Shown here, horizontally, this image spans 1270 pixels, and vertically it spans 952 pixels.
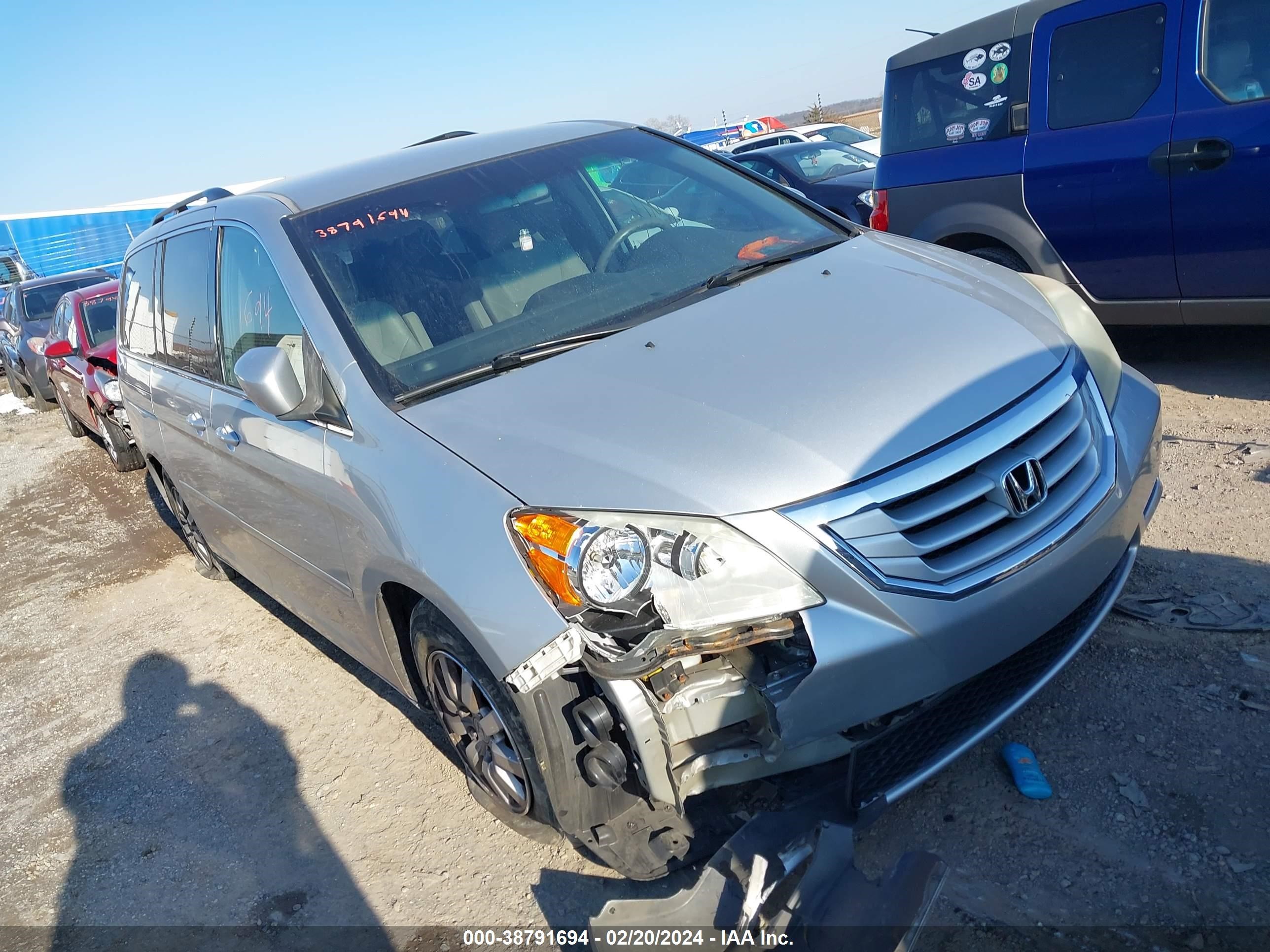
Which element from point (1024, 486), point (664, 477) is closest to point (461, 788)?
point (664, 477)

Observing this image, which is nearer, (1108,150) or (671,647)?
(671,647)

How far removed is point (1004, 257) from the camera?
5578 mm

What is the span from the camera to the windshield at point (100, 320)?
9023 millimetres

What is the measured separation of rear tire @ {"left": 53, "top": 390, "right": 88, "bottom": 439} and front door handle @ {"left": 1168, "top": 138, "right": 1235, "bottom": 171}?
10489 mm

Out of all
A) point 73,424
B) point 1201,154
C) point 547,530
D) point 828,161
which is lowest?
point 73,424

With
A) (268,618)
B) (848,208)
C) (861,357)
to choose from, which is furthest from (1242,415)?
(848,208)

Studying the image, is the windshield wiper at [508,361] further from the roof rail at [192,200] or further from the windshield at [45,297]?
the windshield at [45,297]

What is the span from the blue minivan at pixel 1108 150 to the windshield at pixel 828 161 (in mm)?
5283

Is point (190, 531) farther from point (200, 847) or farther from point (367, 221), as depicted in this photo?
point (367, 221)

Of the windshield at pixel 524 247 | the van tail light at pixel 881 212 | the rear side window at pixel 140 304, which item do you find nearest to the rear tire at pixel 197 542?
the rear side window at pixel 140 304

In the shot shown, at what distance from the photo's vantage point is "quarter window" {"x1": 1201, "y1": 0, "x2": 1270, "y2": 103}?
438cm

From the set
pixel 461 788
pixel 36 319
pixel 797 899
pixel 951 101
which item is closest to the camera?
pixel 797 899

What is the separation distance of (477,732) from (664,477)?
41.7 inches

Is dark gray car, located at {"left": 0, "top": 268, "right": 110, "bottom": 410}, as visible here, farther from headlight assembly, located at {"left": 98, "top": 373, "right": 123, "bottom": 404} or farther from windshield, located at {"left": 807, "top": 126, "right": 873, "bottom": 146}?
windshield, located at {"left": 807, "top": 126, "right": 873, "bottom": 146}
